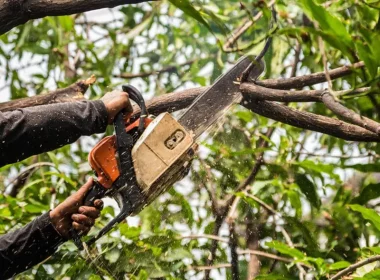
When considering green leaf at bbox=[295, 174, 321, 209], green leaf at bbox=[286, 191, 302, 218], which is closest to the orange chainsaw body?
green leaf at bbox=[286, 191, 302, 218]

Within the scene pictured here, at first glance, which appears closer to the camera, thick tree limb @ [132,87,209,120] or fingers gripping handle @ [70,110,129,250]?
fingers gripping handle @ [70,110,129,250]

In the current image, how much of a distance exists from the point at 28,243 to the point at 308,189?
142 cm

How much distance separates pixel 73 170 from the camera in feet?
12.9

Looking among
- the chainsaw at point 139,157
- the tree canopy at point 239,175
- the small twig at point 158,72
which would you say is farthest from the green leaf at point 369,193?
the small twig at point 158,72

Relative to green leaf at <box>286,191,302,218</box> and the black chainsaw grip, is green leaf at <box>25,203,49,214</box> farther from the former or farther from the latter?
green leaf at <box>286,191,302,218</box>

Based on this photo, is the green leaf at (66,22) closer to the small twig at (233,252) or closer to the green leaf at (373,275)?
the small twig at (233,252)

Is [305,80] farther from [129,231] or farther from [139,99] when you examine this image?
[129,231]

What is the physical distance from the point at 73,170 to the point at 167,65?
1.16 m

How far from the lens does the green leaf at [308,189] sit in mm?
3426

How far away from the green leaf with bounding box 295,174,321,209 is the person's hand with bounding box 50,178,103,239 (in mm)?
1272

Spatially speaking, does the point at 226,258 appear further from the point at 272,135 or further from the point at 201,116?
the point at 201,116

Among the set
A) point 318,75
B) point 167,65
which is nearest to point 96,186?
point 318,75

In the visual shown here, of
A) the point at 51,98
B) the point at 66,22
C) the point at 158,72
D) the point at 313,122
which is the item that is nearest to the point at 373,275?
the point at 313,122

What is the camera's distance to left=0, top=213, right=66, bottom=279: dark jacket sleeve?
8.57 ft
